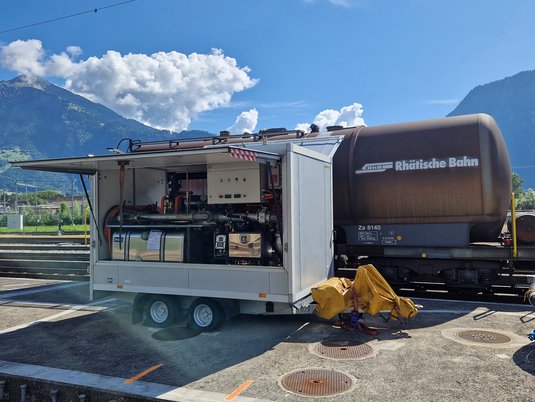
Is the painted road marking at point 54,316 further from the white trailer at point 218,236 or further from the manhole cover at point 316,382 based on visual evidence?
the manhole cover at point 316,382

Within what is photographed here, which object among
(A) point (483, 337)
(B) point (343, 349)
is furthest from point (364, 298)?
(A) point (483, 337)

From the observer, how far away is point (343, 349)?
6426mm

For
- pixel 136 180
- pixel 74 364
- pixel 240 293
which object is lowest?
pixel 74 364

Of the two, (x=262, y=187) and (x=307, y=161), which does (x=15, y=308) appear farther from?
(x=307, y=161)

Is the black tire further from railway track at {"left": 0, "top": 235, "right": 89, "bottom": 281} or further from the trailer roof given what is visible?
railway track at {"left": 0, "top": 235, "right": 89, "bottom": 281}

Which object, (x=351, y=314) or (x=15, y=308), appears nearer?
(x=351, y=314)

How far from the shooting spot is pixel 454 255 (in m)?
9.02

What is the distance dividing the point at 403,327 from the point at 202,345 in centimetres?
331

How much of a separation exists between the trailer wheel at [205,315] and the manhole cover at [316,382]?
2285 millimetres

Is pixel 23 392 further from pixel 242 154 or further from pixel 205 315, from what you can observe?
pixel 242 154

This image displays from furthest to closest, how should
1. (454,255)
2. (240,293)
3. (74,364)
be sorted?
1. (454,255)
2. (240,293)
3. (74,364)

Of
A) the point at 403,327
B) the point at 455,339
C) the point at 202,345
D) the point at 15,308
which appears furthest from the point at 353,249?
the point at 15,308

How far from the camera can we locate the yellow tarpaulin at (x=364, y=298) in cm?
701

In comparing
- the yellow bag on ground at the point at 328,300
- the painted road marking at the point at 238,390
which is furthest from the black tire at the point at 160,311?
the painted road marking at the point at 238,390
